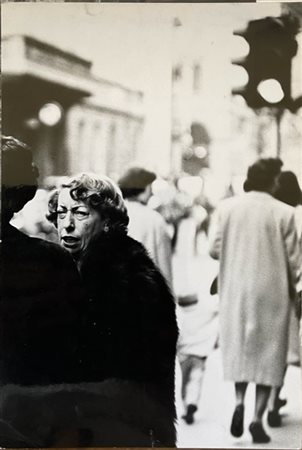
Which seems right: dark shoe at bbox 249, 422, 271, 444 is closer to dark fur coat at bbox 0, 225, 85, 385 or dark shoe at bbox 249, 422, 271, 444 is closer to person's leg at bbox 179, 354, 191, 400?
person's leg at bbox 179, 354, 191, 400

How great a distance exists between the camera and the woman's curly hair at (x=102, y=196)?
0.90 m

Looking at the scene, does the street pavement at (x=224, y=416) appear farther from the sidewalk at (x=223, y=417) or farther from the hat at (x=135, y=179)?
the hat at (x=135, y=179)

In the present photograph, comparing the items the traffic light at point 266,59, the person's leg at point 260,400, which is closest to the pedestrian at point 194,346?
the person's leg at point 260,400

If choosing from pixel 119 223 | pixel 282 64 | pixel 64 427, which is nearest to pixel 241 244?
pixel 119 223

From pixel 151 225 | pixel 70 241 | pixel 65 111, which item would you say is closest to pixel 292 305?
pixel 151 225

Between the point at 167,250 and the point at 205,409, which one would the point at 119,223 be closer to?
the point at 167,250

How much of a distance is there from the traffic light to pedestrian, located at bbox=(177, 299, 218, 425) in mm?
374

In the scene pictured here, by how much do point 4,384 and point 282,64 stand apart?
731mm

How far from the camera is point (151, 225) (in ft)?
2.95

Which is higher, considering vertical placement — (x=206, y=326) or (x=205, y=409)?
(x=206, y=326)

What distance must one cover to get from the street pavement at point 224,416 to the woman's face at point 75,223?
232 millimetres

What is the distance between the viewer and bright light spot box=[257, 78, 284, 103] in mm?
901

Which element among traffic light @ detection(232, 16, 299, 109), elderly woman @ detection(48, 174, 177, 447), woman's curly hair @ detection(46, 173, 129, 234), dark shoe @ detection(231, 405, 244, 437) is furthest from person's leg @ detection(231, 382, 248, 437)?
traffic light @ detection(232, 16, 299, 109)

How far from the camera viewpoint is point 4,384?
887 mm
